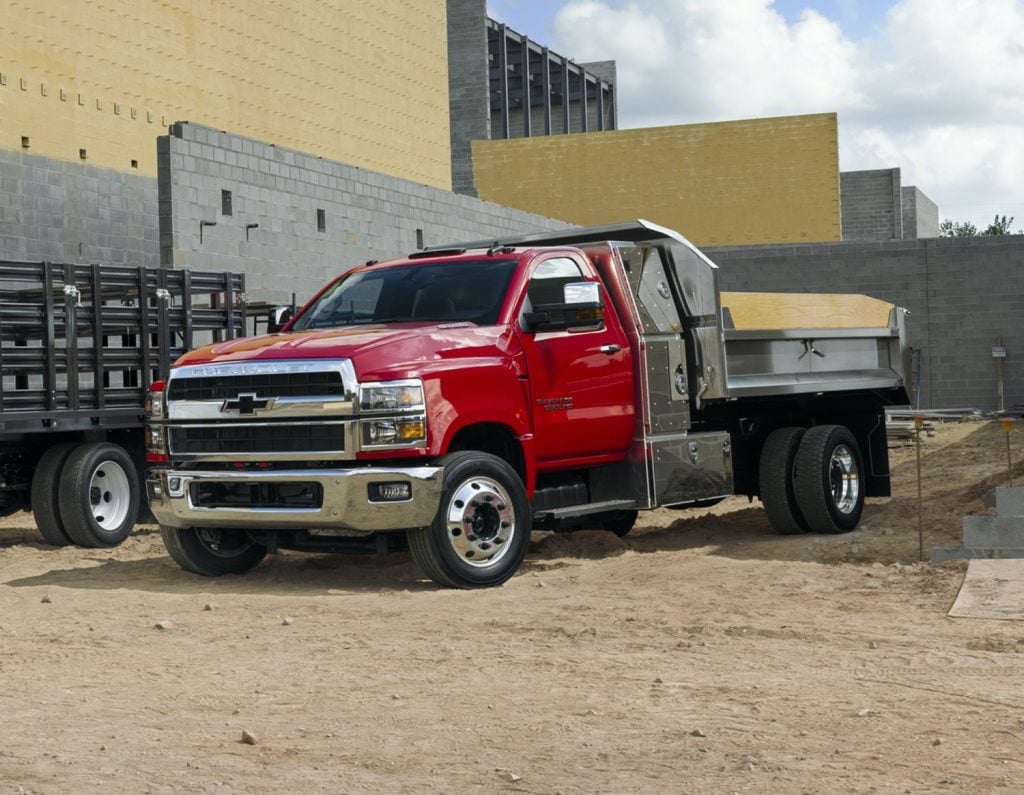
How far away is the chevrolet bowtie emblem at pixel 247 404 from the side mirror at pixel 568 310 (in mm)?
1795

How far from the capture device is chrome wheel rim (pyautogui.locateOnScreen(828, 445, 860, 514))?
41.8 ft

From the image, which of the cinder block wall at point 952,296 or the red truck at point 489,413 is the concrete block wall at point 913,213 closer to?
the cinder block wall at point 952,296

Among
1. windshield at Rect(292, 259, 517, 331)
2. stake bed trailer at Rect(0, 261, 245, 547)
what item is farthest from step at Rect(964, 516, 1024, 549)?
stake bed trailer at Rect(0, 261, 245, 547)

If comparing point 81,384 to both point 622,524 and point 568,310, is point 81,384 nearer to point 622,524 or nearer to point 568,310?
point 622,524

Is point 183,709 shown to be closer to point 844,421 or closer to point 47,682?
point 47,682

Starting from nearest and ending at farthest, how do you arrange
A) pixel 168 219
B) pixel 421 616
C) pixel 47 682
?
pixel 47 682 < pixel 421 616 < pixel 168 219

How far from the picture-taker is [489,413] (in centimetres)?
984

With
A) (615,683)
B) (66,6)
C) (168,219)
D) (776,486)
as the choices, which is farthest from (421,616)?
(66,6)

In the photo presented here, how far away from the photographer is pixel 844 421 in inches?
540

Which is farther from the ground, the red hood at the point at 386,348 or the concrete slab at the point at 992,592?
the red hood at the point at 386,348

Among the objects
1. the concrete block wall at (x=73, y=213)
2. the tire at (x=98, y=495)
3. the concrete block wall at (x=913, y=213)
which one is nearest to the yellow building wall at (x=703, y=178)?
the concrete block wall at (x=913, y=213)

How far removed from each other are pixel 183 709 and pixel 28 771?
111cm

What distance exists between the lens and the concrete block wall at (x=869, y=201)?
51250 mm

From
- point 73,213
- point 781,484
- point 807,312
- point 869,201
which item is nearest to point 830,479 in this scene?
point 781,484
